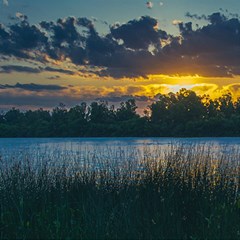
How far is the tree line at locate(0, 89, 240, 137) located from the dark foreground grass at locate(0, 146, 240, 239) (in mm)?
65817

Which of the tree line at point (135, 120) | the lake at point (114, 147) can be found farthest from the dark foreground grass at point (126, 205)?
the tree line at point (135, 120)

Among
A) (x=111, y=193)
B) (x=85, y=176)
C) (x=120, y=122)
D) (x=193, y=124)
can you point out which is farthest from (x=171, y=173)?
(x=120, y=122)

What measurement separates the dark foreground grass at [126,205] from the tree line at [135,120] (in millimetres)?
65817

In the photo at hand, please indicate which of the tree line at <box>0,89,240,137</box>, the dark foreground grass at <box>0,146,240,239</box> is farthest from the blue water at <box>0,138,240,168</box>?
the tree line at <box>0,89,240,137</box>

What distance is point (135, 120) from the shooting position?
262 ft

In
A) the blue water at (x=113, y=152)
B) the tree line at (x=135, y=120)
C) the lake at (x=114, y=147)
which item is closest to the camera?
the blue water at (x=113, y=152)

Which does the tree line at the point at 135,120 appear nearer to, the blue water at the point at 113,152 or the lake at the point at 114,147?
the lake at the point at 114,147

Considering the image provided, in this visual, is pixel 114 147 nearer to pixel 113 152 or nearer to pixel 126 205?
pixel 113 152

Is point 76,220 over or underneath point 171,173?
underneath

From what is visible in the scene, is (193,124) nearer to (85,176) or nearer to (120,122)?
(120,122)

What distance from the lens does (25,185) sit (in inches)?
362

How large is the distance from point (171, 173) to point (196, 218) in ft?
5.21

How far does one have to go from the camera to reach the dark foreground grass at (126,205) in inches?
255

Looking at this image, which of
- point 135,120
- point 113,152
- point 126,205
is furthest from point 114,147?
point 135,120
